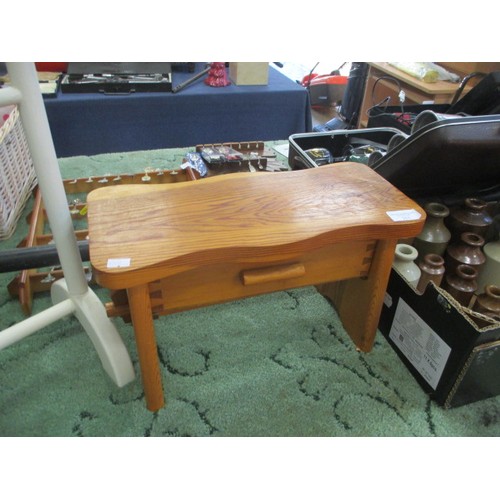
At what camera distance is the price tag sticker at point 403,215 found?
753 mm

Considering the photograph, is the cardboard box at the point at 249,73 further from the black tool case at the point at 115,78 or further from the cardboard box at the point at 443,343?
the cardboard box at the point at 443,343

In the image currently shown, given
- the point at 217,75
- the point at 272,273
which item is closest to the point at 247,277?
the point at 272,273

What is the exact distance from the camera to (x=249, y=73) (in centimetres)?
183

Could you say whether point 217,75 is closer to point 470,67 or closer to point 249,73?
point 249,73

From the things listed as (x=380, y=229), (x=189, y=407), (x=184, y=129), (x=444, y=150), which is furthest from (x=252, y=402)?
(x=184, y=129)

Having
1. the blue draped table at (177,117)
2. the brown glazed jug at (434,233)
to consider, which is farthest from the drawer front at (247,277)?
the blue draped table at (177,117)

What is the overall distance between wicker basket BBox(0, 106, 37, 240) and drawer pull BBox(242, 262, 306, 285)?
870mm

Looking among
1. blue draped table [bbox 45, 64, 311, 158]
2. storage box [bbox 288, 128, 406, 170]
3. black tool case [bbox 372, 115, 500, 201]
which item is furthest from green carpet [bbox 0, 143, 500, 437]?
blue draped table [bbox 45, 64, 311, 158]

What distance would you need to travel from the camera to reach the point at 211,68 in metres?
1.84

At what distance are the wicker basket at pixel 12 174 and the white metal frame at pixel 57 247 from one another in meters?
0.43

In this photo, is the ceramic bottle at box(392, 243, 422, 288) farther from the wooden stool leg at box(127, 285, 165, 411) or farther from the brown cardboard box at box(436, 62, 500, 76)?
the brown cardboard box at box(436, 62, 500, 76)

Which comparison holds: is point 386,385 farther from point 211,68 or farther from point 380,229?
point 211,68

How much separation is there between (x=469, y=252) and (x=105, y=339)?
2.79 feet

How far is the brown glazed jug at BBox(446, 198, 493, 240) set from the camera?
99cm
